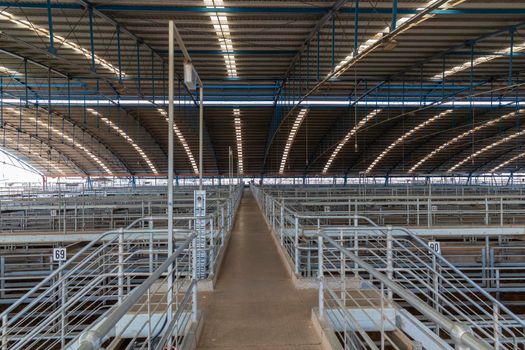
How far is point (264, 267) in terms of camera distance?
878cm

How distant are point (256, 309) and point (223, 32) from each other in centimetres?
1207

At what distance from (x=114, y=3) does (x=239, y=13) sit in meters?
4.11

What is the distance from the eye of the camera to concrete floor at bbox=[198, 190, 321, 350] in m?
4.91

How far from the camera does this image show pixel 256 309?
6.05 meters

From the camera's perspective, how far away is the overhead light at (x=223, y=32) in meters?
12.7

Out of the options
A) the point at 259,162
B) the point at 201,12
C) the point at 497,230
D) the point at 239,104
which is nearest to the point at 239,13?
the point at 201,12

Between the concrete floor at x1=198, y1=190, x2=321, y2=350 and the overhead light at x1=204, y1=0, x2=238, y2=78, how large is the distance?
27.1ft

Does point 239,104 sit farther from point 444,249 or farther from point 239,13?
point 444,249

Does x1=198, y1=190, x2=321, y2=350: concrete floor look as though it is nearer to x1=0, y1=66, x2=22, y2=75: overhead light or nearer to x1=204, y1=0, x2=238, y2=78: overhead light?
x1=204, y1=0, x2=238, y2=78: overhead light

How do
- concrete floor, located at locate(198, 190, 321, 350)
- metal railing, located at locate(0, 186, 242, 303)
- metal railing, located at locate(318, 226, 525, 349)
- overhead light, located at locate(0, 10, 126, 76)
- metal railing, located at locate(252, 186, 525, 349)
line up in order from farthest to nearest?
overhead light, located at locate(0, 10, 126, 76) → metal railing, located at locate(0, 186, 242, 303) → metal railing, located at locate(252, 186, 525, 349) → concrete floor, located at locate(198, 190, 321, 350) → metal railing, located at locate(318, 226, 525, 349)

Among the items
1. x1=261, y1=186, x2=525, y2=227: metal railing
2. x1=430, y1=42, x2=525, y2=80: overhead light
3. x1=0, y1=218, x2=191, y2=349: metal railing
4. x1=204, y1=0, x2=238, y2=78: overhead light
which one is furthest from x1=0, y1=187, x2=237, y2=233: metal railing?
x1=430, y1=42, x2=525, y2=80: overhead light

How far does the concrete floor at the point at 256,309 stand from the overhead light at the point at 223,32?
8.26 meters

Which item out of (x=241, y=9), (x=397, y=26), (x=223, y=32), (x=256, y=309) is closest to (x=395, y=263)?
(x=256, y=309)

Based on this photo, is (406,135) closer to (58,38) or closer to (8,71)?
(58,38)
